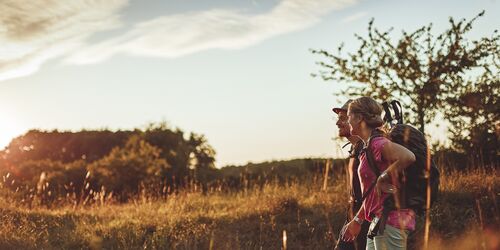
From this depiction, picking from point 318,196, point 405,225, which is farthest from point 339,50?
point 405,225

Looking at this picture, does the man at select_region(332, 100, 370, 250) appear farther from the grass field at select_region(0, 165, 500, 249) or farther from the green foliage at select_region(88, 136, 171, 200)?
the green foliage at select_region(88, 136, 171, 200)

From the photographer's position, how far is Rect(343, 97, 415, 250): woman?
3779mm

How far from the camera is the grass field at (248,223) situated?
30.1 feet

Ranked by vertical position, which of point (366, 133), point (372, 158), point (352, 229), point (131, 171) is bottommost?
point (352, 229)

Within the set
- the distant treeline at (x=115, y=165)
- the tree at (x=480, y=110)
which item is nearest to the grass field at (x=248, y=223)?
the tree at (x=480, y=110)

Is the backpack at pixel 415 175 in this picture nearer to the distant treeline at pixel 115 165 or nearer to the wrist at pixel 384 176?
the wrist at pixel 384 176

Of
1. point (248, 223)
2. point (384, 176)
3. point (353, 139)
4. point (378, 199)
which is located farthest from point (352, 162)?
point (248, 223)

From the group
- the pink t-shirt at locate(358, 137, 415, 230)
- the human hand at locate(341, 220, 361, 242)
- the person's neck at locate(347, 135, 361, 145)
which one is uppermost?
the person's neck at locate(347, 135, 361, 145)

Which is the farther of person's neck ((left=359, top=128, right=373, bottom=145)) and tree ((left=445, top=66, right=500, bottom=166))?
tree ((left=445, top=66, right=500, bottom=166))

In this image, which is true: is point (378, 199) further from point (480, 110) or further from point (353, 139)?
point (480, 110)

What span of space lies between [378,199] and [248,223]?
7239 mm

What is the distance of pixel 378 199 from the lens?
390cm

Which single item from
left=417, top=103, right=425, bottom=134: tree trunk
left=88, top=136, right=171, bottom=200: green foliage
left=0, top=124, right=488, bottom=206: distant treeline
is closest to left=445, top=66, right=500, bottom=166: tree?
left=417, top=103, right=425, bottom=134: tree trunk

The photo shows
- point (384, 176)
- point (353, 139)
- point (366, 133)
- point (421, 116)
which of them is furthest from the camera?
point (421, 116)
